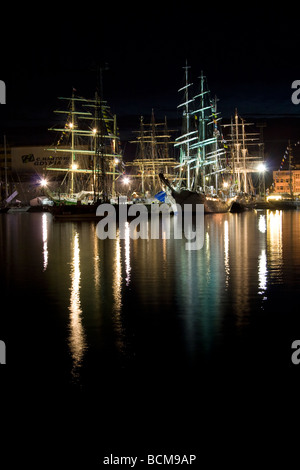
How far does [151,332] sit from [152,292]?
4.35 m

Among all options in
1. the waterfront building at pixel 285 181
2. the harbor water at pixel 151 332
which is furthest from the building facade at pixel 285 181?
the harbor water at pixel 151 332

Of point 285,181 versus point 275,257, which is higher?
point 285,181

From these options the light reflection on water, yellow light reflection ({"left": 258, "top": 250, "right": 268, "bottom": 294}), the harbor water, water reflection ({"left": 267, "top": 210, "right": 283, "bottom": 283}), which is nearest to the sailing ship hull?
water reflection ({"left": 267, "top": 210, "right": 283, "bottom": 283})

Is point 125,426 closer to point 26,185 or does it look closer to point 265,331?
point 265,331

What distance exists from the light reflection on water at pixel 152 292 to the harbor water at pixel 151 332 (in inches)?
1.2

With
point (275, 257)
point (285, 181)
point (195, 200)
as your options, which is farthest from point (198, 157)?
point (285, 181)

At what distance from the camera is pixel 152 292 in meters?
14.9

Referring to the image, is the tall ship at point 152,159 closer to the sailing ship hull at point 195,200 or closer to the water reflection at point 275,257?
the sailing ship hull at point 195,200

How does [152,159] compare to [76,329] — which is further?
[152,159]

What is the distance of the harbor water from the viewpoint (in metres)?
7.60

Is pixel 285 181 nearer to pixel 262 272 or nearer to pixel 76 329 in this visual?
pixel 262 272

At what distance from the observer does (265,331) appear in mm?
10562

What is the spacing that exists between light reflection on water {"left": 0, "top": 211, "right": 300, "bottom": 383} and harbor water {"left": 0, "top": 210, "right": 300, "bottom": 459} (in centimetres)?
3

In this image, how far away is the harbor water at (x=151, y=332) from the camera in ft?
24.9
